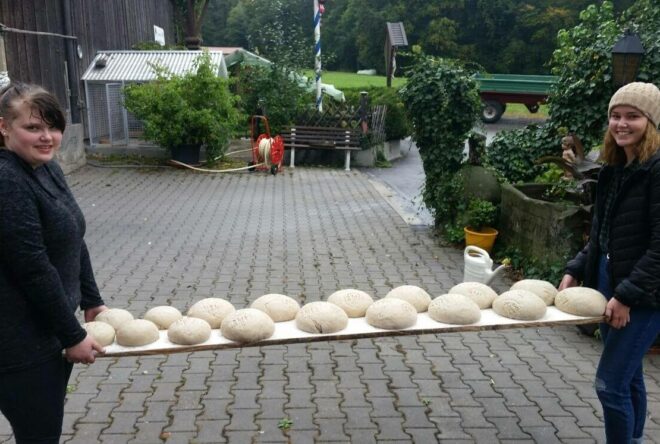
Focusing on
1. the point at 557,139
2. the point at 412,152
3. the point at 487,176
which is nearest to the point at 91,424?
the point at 487,176

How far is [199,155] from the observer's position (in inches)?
559

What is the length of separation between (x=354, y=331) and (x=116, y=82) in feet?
43.1

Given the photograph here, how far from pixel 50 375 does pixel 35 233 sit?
1.81ft

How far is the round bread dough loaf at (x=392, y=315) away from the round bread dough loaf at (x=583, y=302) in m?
0.74

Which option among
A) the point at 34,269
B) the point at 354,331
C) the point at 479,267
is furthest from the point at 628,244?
the point at 479,267

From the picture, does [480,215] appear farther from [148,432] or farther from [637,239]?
[148,432]

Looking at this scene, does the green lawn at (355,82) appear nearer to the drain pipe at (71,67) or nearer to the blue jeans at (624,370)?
the drain pipe at (71,67)

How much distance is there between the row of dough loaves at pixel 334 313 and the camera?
9.00ft

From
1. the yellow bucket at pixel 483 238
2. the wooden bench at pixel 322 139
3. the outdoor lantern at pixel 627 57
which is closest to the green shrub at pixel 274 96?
the wooden bench at pixel 322 139

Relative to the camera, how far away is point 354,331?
2934mm

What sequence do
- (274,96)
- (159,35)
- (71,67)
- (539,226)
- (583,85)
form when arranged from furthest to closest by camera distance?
(159,35)
(274,96)
(71,67)
(583,85)
(539,226)

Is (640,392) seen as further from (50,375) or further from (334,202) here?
(334,202)

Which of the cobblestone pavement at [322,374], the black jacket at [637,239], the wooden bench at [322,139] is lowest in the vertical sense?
the cobblestone pavement at [322,374]

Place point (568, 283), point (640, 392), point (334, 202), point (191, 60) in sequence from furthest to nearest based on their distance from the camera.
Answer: point (191, 60)
point (334, 202)
point (568, 283)
point (640, 392)
